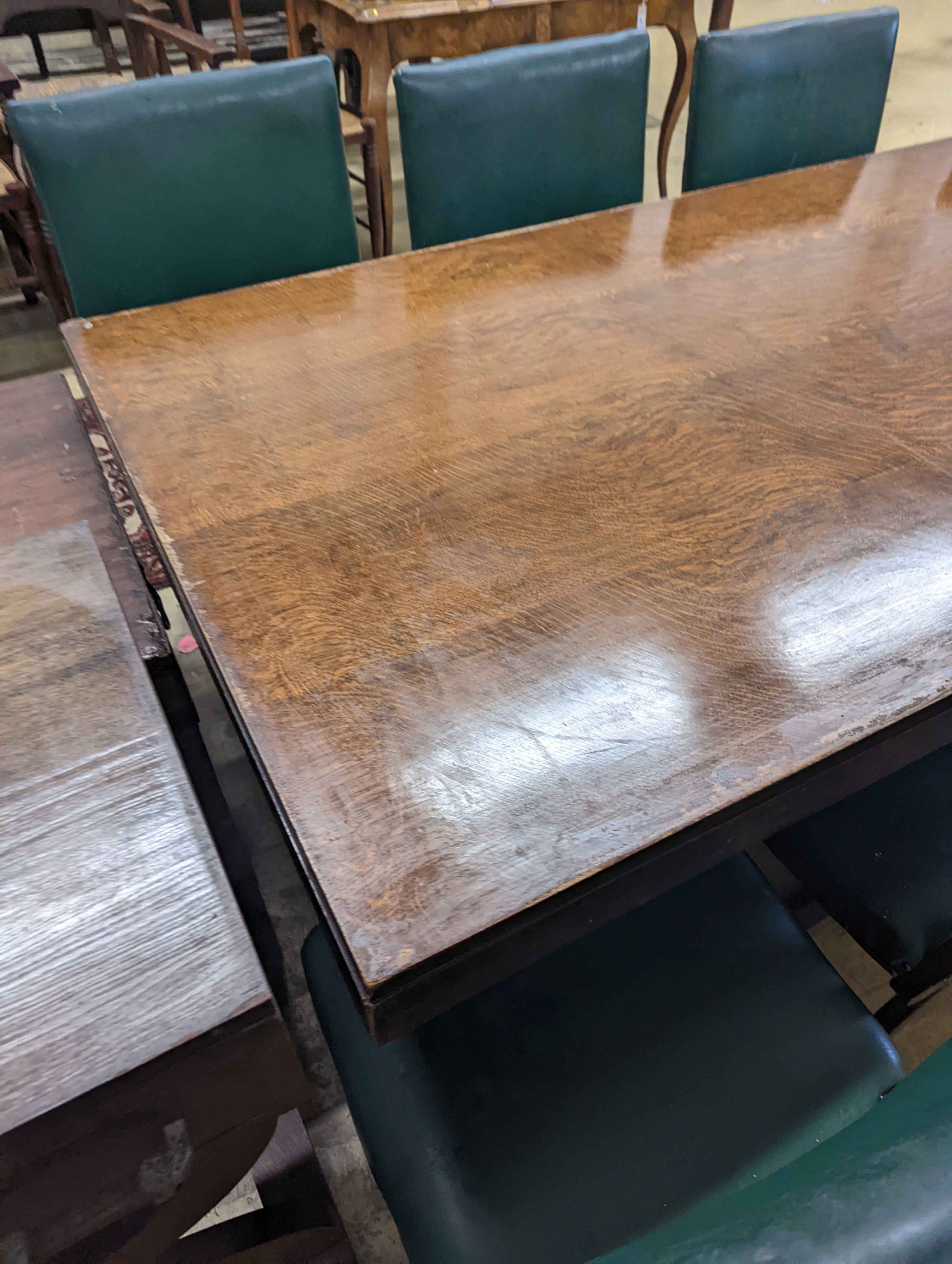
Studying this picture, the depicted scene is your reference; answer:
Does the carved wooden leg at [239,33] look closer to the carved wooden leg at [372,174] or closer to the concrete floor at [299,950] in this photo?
the concrete floor at [299,950]

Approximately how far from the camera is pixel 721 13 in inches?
115

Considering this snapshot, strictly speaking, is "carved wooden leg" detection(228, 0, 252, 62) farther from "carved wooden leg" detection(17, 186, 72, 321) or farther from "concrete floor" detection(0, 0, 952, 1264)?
"carved wooden leg" detection(17, 186, 72, 321)

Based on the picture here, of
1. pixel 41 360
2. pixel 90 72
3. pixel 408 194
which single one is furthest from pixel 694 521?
pixel 90 72

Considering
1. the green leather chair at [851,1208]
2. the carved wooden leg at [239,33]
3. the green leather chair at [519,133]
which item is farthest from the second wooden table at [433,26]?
the green leather chair at [851,1208]

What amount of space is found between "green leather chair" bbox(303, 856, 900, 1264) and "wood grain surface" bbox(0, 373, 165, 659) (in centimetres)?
39

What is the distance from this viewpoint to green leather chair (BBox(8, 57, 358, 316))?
3.70 ft

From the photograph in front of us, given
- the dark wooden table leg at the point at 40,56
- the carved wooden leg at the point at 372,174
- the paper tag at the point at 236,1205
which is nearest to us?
the paper tag at the point at 236,1205

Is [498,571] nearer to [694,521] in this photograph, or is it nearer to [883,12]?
[694,521]

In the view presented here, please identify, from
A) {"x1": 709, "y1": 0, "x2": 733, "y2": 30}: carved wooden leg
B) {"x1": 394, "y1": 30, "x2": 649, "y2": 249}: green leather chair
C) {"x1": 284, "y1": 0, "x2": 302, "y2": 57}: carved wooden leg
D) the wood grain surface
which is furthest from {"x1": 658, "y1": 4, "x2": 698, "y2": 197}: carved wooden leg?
the wood grain surface

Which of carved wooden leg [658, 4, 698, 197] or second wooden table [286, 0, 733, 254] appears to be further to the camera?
carved wooden leg [658, 4, 698, 197]

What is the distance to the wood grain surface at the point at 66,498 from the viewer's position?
2.69 ft

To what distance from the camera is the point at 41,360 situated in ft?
7.27

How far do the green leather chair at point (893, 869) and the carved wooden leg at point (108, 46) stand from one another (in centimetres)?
365

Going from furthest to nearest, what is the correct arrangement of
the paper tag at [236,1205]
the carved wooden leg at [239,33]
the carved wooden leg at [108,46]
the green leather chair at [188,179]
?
the carved wooden leg at [108,46] < the carved wooden leg at [239,33] < the green leather chair at [188,179] < the paper tag at [236,1205]
